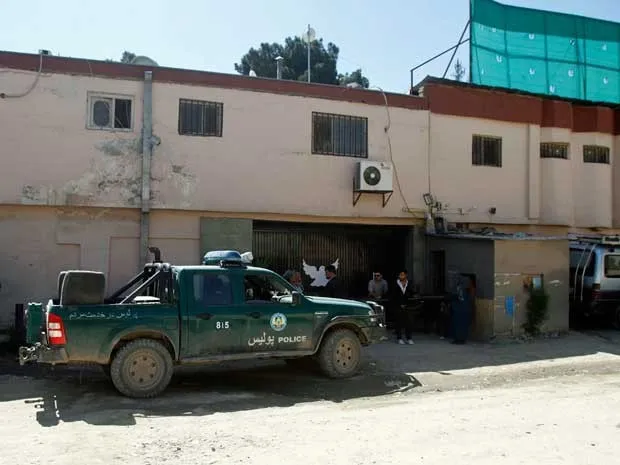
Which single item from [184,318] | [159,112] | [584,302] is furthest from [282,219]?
[584,302]

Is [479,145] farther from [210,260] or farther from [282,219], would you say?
[210,260]

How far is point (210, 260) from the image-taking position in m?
9.43

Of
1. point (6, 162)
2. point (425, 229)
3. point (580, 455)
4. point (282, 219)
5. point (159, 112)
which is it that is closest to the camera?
point (580, 455)

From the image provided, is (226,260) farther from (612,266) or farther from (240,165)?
(612,266)

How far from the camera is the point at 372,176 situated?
1472cm

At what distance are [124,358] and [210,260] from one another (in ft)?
6.71

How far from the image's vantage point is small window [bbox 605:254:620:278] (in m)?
15.1

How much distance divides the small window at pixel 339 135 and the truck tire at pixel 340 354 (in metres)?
6.21

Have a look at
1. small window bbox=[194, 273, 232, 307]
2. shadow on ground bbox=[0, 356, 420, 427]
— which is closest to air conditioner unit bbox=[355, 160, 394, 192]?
shadow on ground bbox=[0, 356, 420, 427]

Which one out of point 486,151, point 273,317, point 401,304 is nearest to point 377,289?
point 401,304

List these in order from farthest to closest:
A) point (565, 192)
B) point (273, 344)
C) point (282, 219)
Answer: point (565, 192), point (282, 219), point (273, 344)

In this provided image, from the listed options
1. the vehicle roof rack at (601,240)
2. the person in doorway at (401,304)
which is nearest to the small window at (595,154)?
the vehicle roof rack at (601,240)

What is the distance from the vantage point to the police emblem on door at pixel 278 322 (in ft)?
29.2

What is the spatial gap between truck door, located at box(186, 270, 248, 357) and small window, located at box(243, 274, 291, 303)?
0.28 metres
